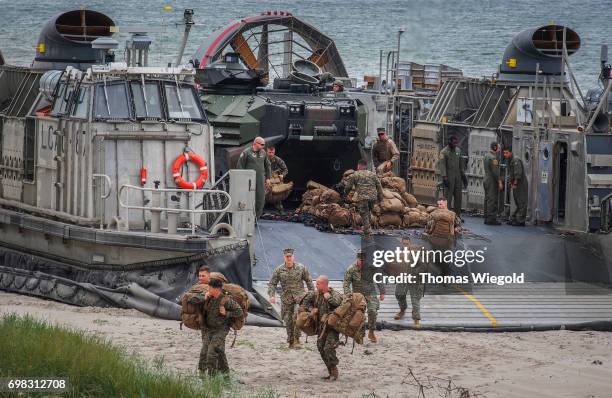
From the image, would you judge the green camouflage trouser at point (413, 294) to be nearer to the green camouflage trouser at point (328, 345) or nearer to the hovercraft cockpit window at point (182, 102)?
the green camouflage trouser at point (328, 345)

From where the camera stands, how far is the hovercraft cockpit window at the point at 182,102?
→ 20.2 metres

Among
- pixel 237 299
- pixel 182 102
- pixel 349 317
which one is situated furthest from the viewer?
pixel 182 102

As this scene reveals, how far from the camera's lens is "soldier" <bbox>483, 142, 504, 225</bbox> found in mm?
23172

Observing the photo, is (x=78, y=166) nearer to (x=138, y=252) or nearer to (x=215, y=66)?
(x=138, y=252)

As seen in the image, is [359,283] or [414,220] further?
[414,220]

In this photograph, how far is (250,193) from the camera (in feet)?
62.8

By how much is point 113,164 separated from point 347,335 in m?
5.12

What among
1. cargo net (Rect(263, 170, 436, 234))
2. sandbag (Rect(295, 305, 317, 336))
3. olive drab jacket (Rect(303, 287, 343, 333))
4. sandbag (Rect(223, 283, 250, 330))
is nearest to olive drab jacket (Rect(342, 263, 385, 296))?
olive drab jacket (Rect(303, 287, 343, 333))

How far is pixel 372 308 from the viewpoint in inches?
692

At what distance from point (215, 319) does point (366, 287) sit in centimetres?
282

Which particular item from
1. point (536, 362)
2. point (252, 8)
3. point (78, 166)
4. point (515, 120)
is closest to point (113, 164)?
point (78, 166)

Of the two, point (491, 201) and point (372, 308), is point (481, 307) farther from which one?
point (491, 201)

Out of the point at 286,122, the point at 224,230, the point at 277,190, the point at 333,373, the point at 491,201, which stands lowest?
the point at 333,373

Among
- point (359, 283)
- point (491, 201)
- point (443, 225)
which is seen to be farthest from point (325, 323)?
point (491, 201)
